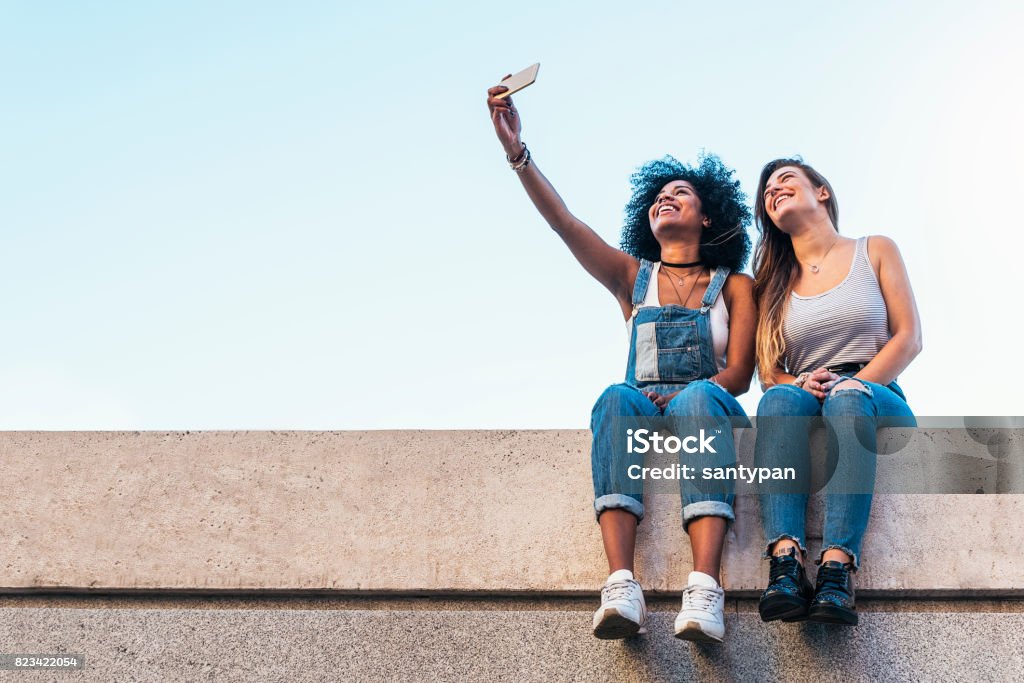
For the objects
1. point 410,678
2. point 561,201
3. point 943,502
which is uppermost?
point 561,201

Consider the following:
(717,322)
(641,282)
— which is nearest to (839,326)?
(717,322)

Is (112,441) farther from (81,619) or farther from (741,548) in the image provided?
(741,548)

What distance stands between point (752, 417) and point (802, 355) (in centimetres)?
34

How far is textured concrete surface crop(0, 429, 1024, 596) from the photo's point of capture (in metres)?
3.53

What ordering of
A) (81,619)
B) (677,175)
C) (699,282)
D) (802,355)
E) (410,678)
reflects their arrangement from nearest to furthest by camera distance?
(410,678) < (81,619) < (802,355) < (699,282) < (677,175)

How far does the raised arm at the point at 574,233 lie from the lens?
431 centimetres

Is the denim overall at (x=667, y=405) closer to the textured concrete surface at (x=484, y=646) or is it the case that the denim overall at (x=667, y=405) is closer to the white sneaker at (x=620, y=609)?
the white sneaker at (x=620, y=609)

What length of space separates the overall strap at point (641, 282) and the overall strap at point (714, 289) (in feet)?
0.77

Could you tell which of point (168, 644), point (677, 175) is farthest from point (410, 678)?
point (677, 175)

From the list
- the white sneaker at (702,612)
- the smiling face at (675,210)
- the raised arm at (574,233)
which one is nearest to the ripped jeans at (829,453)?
the white sneaker at (702,612)

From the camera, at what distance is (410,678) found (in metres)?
3.45

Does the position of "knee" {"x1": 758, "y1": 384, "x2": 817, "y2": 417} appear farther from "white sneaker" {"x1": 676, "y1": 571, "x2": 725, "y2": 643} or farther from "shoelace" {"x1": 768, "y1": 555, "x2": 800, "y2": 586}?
"white sneaker" {"x1": 676, "y1": 571, "x2": 725, "y2": 643}

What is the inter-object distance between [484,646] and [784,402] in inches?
46.8

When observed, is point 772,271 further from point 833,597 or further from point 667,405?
point 833,597
